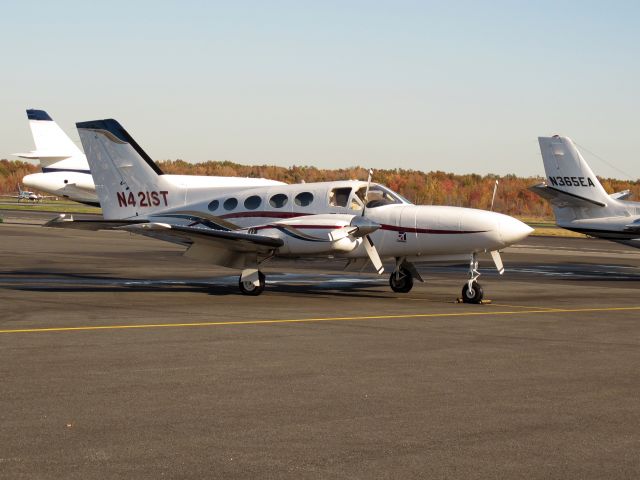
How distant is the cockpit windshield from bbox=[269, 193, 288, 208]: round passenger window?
1.79 meters

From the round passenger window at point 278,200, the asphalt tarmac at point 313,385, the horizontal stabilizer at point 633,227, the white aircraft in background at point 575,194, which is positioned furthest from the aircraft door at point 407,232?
the white aircraft in background at point 575,194

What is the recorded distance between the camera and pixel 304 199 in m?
22.2

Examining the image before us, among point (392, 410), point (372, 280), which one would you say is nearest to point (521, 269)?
point (372, 280)

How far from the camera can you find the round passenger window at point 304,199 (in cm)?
2216

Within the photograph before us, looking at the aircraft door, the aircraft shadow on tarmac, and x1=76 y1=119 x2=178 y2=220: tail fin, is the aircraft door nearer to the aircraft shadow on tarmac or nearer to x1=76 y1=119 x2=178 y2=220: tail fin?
the aircraft shadow on tarmac

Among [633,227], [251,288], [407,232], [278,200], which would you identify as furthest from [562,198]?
[251,288]

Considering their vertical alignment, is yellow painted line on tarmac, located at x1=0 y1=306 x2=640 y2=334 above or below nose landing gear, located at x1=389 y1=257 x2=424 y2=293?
below

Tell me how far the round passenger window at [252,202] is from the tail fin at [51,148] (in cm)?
2969

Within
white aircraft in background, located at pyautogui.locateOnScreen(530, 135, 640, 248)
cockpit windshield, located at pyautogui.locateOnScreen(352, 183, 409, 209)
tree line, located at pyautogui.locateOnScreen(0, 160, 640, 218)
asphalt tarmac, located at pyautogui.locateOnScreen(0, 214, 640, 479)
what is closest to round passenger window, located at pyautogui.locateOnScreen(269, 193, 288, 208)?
cockpit windshield, located at pyautogui.locateOnScreen(352, 183, 409, 209)

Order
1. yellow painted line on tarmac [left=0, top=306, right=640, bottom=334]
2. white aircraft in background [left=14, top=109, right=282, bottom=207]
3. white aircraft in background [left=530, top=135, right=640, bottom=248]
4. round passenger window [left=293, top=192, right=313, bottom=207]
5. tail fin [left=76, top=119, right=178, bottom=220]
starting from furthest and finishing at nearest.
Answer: white aircraft in background [left=14, top=109, right=282, bottom=207] → white aircraft in background [left=530, top=135, right=640, bottom=248] → tail fin [left=76, top=119, right=178, bottom=220] → round passenger window [left=293, top=192, right=313, bottom=207] → yellow painted line on tarmac [left=0, top=306, right=640, bottom=334]

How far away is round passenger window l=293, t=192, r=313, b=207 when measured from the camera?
22156mm

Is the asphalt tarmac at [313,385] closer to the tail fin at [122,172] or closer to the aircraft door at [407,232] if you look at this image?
the aircraft door at [407,232]

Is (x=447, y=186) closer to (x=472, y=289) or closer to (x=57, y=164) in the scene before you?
(x=57, y=164)

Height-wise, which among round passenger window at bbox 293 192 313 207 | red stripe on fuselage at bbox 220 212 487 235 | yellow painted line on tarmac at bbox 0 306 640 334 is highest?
round passenger window at bbox 293 192 313 207
